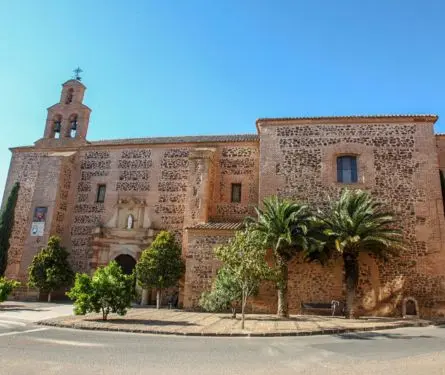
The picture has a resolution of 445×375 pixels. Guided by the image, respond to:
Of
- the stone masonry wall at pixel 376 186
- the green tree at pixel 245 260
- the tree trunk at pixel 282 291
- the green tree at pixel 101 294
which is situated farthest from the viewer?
the stone masonry wall at pixel 376 186

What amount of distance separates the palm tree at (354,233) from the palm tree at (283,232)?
1.02 meters

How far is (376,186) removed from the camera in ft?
58.1

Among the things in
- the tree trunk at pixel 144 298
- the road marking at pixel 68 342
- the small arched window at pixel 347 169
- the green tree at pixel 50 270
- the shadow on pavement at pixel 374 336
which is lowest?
the road marking at pixel 68 342

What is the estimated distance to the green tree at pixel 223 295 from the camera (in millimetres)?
14383

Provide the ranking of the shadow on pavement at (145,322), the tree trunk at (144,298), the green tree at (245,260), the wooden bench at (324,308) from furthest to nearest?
the tree trunk at (144,298) < the wooden bench at (324,308) < the green tree at (245,260) < the shadow on pavement at (145,322)

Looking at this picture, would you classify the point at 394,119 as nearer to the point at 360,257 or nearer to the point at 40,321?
the point at 360,257

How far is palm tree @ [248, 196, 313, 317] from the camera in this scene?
14.5 m

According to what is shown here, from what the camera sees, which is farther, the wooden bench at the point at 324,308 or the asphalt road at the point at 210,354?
the wooden bench at the point at 324,308

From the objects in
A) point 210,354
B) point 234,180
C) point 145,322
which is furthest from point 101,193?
point 210,354

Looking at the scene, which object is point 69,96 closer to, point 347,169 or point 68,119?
point 68,119

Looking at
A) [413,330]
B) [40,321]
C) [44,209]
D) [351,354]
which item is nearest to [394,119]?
[413,330]

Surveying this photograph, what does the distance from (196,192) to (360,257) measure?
8835 mm

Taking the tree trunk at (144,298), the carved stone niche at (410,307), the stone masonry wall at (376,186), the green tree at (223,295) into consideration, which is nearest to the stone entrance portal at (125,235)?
the tree trunk at (144,298)

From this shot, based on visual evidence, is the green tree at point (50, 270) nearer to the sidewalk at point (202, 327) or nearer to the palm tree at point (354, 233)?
the sidewalk at point (202, 327)
